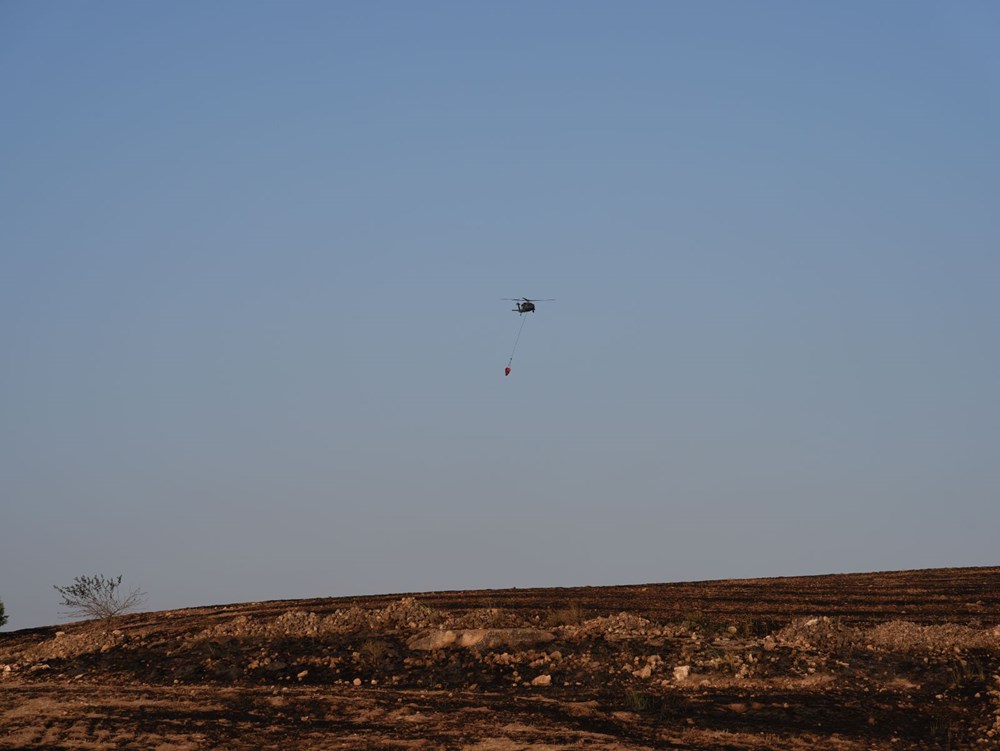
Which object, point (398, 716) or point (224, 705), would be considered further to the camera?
point (224, 705)

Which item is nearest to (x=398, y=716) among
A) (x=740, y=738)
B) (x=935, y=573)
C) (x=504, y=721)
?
(x=504, y=721)

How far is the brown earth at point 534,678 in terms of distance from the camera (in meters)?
15.9

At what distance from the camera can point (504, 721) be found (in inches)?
639

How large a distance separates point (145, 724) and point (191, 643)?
6.23 meters

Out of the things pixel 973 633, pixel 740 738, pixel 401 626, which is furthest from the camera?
pixel 401 626

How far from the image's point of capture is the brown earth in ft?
52.0

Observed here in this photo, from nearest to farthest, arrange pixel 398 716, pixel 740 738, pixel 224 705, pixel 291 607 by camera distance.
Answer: pixel 740 738
pixel 398 716
pixel 224 705
pixel 291 607

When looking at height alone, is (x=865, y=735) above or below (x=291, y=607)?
below

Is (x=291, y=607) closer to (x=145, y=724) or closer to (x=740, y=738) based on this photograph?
(x=145, y=724)

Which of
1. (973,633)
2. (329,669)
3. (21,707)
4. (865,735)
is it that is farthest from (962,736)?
(21,707)

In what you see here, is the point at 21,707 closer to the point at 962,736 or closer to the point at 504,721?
the point at 504,721

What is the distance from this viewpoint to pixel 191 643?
23109mm

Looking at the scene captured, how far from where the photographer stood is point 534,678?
19.1 m

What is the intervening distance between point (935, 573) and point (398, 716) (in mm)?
21855
